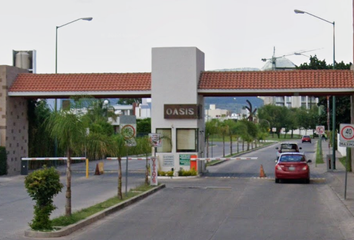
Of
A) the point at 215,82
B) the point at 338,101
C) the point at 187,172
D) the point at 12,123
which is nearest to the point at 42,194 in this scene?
the point at 187,172

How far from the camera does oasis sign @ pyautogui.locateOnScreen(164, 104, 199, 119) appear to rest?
32.6 meters

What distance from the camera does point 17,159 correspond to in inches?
1353

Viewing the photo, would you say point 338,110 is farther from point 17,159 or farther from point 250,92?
point 17,159

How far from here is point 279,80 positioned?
106 feet

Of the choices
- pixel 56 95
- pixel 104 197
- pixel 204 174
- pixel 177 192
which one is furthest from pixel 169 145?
pixel 104 197

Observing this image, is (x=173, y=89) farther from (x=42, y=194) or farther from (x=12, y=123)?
(x=42, y=194)

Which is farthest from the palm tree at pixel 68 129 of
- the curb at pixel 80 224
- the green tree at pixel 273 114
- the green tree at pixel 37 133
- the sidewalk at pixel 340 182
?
the green tree at pixel 273 114

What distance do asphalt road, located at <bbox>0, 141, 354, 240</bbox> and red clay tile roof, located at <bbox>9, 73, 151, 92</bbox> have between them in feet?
21.8

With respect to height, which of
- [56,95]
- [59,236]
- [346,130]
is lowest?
[59,236]

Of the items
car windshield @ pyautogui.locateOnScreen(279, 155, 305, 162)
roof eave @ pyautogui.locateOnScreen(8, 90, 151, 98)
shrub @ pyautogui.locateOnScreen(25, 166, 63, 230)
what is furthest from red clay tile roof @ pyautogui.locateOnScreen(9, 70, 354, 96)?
shrub @ pyautogui.locateOnScreen(25, 166, 63, 230)

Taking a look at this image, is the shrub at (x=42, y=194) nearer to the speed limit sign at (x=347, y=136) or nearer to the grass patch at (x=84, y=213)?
the grass patch at (x=84, y=213)

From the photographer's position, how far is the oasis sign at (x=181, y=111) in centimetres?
3262

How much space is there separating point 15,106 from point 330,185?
17.6m

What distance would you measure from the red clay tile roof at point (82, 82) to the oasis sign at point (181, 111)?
5.04ft
